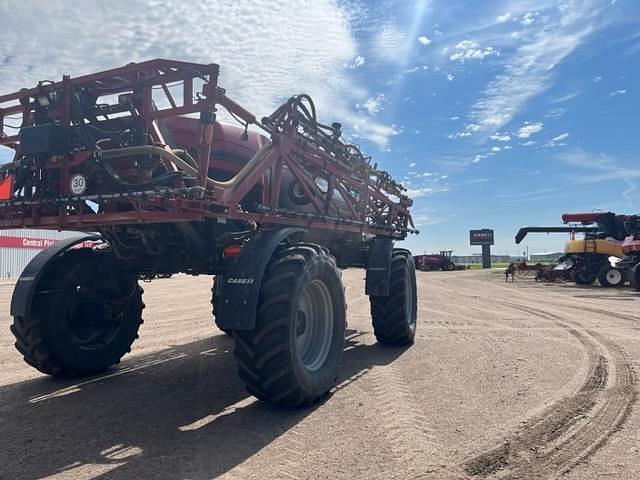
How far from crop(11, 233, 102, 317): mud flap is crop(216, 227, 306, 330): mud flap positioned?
2.00 metres

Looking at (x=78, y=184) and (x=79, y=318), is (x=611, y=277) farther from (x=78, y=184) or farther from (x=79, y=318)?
(x=78, y=184)

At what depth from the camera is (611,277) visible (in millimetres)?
22938

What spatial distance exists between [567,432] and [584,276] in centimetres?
2351

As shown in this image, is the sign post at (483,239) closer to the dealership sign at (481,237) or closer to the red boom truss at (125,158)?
the dealership sign at (481,237)

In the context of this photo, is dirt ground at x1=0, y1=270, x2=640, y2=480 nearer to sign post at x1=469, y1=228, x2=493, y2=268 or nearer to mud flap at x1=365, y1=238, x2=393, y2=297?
mud flap at x1=365, y1=238, x2=393, y2=297

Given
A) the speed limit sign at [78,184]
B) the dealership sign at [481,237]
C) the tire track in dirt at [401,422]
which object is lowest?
the tire track in dirt at [401,422]

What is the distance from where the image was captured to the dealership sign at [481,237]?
66312 mm

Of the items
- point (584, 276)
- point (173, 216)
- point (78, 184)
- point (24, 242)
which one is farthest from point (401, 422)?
point (24, 242)

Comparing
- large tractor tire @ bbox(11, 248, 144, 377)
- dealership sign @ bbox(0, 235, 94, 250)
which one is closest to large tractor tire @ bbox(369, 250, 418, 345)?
large tractor tire @ bbox(11, 248, 144, 377)

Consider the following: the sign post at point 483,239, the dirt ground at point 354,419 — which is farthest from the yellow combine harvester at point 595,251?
the sign post at point 483,239

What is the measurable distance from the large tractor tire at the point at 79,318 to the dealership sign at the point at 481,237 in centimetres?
6433

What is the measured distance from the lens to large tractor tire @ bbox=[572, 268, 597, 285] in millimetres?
24766

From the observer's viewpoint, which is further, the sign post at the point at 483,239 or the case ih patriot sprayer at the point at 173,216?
the sign post at the point at 483,239

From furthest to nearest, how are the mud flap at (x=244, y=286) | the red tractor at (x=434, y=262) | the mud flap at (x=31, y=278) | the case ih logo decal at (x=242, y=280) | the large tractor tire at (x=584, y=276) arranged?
the red tractor at (x=434, y=262)
the large tractor tire at (x=584, y=276)
the mud flap at (x=31, y=278)
the case ih logo decal at (x=242, y=280)
the mud flap at (x=244, y=286)
